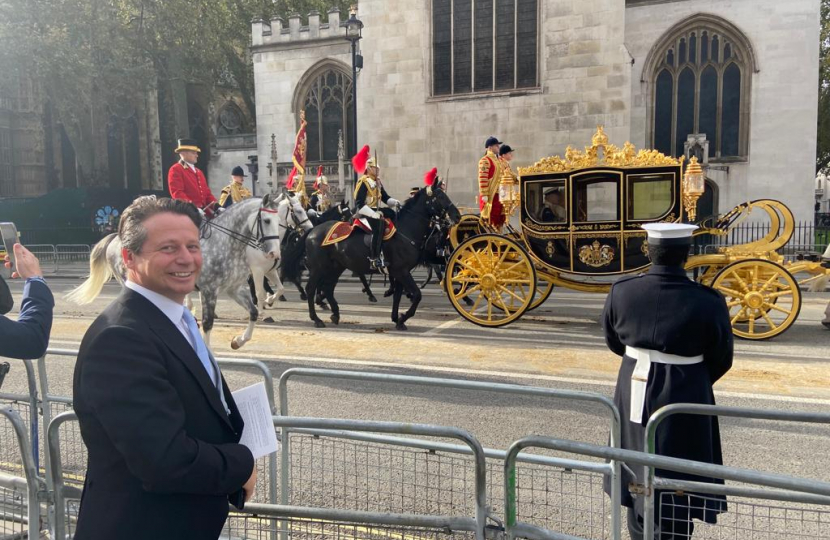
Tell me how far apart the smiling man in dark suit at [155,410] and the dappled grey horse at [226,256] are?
631 centimetres

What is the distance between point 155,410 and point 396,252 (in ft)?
28.5

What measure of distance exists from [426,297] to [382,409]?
8.28 metres

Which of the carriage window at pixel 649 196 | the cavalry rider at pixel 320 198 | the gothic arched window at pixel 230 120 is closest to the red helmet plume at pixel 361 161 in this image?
the cavalry rider at pixel 320 198

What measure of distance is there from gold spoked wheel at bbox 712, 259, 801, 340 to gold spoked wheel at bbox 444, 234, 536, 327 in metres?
2.84

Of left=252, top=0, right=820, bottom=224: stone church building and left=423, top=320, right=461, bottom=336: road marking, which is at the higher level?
left=252, top=0, right=820, bottom=224: stone church building

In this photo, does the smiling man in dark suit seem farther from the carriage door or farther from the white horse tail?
the carriage door

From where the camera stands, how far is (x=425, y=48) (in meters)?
22.5

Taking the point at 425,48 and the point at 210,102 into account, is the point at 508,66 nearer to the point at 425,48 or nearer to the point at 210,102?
the point at 425,48

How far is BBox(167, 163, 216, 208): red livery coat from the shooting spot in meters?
9.27

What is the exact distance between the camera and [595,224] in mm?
9734

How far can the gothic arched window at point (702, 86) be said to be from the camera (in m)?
22.4

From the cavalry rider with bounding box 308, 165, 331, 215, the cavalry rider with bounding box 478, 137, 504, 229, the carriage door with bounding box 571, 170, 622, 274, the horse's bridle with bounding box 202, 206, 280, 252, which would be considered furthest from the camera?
the cavalry rider with bounding box 308, 165, 331, 215

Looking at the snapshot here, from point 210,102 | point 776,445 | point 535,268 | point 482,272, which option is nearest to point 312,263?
point 482,272

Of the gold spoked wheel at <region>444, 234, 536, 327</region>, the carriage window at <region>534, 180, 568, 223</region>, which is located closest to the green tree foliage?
the carriage window at <region>534, 180, 568, 223</region>
